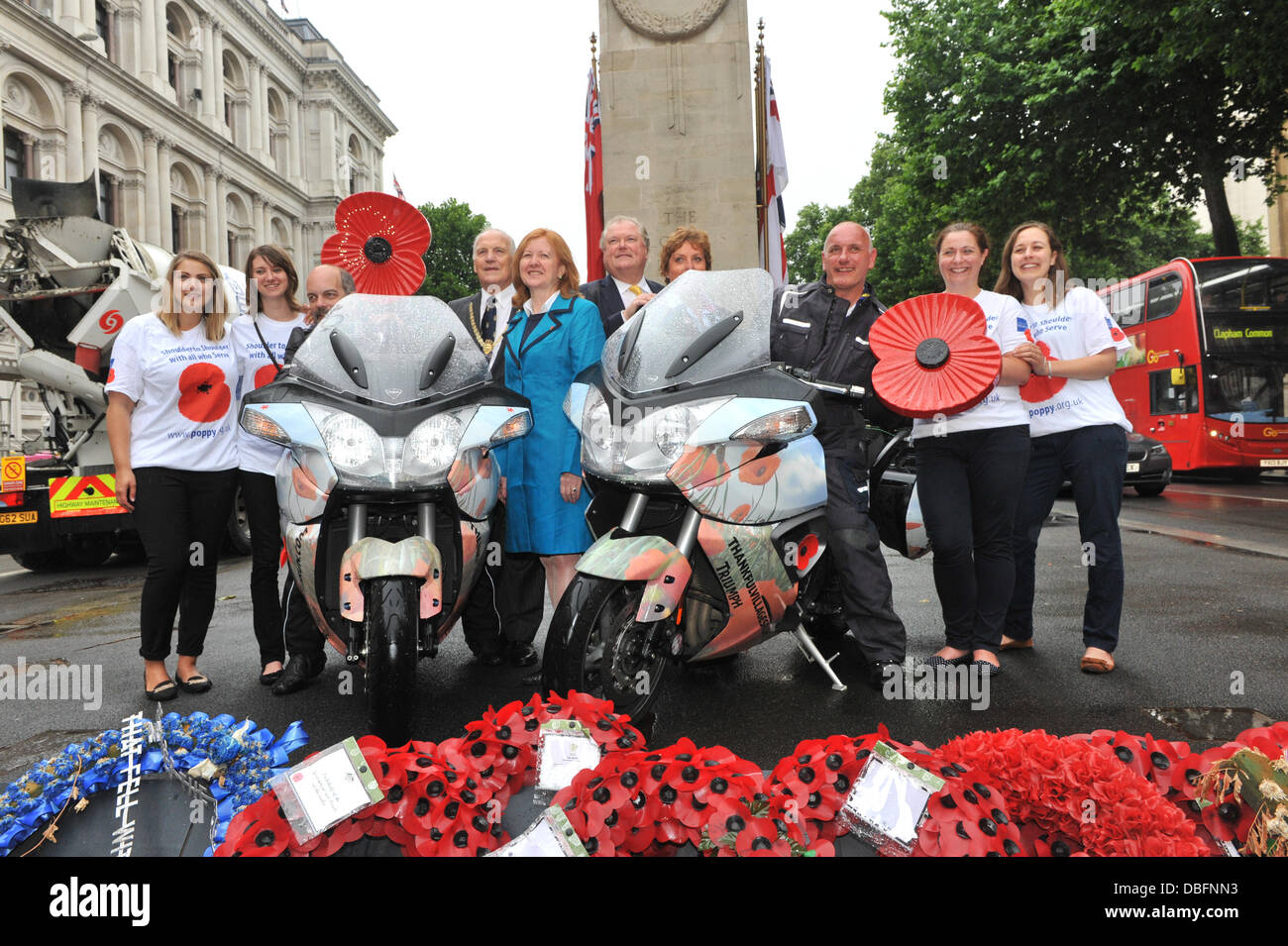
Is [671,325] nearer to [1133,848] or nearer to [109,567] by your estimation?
[1133,848]

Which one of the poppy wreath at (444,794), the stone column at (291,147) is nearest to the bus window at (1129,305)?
the poppy wreath at (444,794)

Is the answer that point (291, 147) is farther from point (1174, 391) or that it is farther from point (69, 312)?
point (1174, 391)

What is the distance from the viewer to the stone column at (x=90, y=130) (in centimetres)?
3222

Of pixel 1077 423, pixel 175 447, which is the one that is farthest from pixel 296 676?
pixel 1077 423

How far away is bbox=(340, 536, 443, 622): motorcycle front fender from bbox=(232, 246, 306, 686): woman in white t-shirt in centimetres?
138

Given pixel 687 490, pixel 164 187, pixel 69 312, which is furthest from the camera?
pixel 164 187

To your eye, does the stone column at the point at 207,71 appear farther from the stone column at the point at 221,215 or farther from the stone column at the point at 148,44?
the stone column at the point at 148,44

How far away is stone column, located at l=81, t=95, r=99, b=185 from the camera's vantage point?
3222 cm

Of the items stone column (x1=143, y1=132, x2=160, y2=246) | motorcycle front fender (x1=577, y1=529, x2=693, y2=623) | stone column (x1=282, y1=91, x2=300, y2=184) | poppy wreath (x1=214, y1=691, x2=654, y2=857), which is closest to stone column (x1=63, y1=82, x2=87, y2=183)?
stone column (x1=143, y1=132, x2=160, y2=246)

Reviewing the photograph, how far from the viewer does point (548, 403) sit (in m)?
4.05

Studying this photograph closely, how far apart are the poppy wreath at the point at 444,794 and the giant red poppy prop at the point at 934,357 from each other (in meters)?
1.89

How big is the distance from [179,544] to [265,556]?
1.18 feet

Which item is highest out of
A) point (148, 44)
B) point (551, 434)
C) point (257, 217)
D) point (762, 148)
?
point (148, 44)

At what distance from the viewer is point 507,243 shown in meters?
4.75
